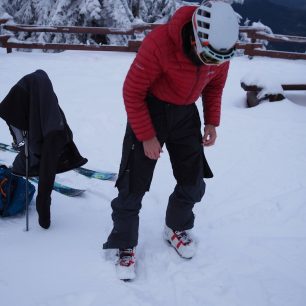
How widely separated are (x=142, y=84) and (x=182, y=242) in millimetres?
1422

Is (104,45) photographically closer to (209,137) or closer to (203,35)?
(209,137)

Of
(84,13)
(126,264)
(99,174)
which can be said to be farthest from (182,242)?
(84,13)

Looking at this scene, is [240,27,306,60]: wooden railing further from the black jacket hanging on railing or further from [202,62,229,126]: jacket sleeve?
the black jacket hanging on railing

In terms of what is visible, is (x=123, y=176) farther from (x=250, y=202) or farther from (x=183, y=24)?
(x=250, y=202)

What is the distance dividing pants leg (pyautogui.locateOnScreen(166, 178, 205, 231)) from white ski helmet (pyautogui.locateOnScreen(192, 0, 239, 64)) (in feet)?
3.59

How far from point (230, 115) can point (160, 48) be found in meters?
4.78

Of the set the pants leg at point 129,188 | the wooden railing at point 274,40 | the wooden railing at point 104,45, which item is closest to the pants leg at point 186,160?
the pants leg at point 129,188

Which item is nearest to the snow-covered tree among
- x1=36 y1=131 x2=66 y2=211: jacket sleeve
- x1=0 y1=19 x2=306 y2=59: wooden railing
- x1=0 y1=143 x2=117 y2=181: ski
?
x1=0 y1=19 x2=306 y2=59: wooden railing

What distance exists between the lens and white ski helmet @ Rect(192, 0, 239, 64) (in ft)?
5.93

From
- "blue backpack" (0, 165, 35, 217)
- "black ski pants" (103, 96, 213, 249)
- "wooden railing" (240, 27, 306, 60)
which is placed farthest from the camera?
"wooden railing" (240, 27, 306, 60)

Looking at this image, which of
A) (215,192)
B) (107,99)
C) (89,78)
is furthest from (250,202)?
(89,78)

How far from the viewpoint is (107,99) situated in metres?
7.26

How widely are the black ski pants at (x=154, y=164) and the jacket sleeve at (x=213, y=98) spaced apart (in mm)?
175

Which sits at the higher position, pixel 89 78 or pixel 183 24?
pixel 183 24
